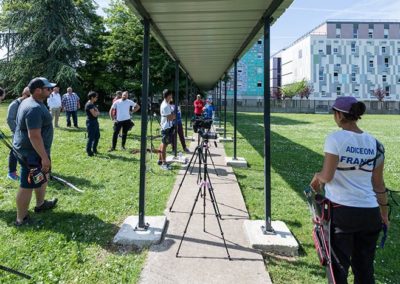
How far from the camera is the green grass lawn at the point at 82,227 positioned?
3.34m

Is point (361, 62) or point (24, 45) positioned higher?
point (361, 62)

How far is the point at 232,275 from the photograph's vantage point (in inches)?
126

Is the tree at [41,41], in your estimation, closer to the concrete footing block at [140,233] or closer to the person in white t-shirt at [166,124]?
the person in white t-shirt at [166,124]

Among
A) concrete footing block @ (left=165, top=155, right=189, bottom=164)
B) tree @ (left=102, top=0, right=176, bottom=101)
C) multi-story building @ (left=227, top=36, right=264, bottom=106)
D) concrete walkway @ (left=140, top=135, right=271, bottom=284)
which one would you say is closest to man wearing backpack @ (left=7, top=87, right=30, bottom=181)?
concrete walkway @ (left=140, top=135, right=271, bottom=284)

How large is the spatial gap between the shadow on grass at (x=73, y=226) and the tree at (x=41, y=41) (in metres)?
22.2

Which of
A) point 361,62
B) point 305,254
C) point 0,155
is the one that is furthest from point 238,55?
point 361,62

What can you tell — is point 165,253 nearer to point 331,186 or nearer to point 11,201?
point 331,186

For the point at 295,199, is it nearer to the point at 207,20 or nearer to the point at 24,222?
the point at 207,20

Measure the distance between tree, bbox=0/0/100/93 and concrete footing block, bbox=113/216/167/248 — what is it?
23.0m

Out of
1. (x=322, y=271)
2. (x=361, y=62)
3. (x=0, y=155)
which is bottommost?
(x=322, y=271)

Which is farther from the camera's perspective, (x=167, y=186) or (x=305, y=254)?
(x=167, y=186)

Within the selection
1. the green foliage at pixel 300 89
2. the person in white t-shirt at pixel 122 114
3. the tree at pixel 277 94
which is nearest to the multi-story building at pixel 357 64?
the green foliage at pixel 300 89

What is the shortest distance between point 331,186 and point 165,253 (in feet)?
6.57

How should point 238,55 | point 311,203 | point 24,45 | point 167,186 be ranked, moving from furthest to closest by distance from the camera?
point 24,45
point 238,55
point 167,186
point 311,203
